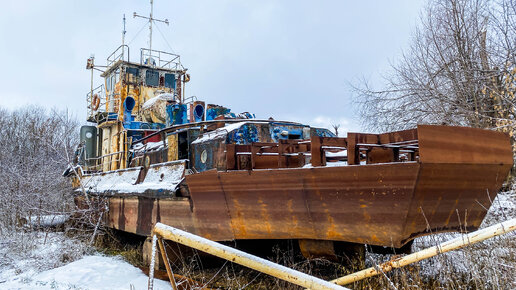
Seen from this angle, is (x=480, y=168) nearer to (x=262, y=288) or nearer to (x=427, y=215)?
(x=427, y=215)

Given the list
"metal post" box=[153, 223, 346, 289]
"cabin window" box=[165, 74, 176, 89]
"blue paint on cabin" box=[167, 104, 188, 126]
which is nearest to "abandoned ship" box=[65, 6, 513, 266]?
"metal post" box=[153, 223, 346, 289]

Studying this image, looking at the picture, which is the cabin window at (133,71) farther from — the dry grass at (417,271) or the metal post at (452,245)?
the metal post at (452,245)

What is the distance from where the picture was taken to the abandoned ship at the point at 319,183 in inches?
149

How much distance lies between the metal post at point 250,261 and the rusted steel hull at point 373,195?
1303 millimetres

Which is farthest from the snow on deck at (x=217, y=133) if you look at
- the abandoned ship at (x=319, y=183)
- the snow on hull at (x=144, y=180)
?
the snow on hull at (x=144, y=180)

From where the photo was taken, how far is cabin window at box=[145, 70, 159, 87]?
13984 mm

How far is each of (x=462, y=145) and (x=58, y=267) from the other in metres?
6.74

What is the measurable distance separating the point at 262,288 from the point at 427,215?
260 cm

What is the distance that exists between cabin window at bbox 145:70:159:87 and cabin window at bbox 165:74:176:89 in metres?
0.37

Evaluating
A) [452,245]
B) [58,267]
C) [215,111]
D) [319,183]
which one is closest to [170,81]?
[215,111]


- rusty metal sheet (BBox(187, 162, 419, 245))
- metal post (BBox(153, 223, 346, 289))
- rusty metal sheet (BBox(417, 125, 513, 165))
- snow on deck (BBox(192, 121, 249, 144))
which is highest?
snow on deck (BBox(192, 121, 249, 144))

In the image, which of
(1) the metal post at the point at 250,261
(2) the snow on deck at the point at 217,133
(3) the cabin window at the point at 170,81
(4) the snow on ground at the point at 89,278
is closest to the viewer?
(1) the metal post at the point at 250,261

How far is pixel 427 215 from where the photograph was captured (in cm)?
393

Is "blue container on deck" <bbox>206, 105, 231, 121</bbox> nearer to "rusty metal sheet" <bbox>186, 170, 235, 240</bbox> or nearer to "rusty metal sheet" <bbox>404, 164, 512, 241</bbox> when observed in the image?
"rusty metal sheet" <bbox>186, 170, 235, 240</bbox>
